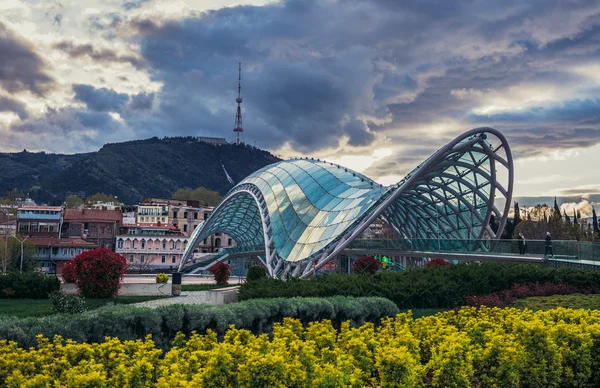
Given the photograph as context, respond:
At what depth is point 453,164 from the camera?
46.3m

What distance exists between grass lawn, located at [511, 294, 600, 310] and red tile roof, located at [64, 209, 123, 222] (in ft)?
321

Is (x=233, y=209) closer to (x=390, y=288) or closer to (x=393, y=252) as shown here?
(x=393, y=252)

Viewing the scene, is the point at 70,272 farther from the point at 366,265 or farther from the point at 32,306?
the point at 366,265

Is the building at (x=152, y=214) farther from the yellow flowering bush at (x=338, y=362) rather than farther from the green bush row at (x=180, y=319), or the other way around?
the yellow flowering bush at (x=338, y=362)

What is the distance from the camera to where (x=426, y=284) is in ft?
80.8

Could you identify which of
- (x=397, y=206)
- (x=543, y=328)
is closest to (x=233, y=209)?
(x=397, y=206)

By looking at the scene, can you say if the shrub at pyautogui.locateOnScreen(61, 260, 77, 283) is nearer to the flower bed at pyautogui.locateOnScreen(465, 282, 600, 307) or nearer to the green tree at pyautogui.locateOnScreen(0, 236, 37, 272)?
the flower bed at pyautogui.locateOnScreen(465, 282, 600, 307)

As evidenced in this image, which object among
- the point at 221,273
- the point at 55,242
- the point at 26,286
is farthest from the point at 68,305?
the point at 55,242

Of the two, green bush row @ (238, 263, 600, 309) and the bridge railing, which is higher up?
the bridge railing

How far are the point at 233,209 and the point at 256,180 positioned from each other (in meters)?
19.6

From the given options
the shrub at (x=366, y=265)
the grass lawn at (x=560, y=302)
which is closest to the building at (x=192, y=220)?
the shrub at (x=366, y=265)

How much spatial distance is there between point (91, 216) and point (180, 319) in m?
101

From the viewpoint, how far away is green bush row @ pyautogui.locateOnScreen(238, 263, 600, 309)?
23812 millimetres

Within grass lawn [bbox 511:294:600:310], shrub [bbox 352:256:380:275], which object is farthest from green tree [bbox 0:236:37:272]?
grass lawn [bbox 511:294:600:310]
